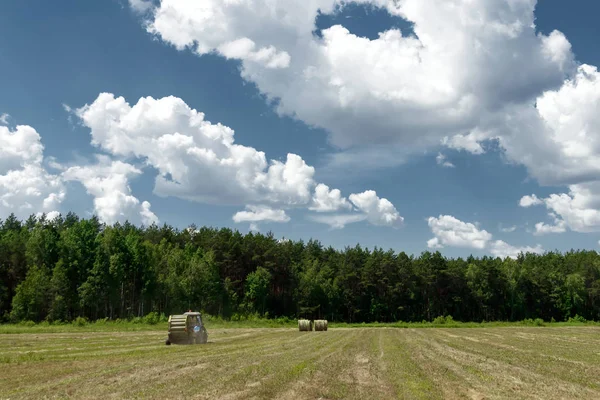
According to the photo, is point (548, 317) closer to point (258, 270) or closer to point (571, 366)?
point (258, 270)

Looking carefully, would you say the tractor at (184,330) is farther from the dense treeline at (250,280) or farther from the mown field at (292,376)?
the dense treeline at (250,280)

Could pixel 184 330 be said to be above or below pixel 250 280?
below

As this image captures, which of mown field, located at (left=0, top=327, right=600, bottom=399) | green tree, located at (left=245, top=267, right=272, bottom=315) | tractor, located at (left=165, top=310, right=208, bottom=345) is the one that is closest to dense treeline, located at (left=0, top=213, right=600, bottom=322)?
green tree, located at (left=245, top=267, right=272, bottom=315)

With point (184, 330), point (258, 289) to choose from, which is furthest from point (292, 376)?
point (258, 289)

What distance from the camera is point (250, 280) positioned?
114 meters

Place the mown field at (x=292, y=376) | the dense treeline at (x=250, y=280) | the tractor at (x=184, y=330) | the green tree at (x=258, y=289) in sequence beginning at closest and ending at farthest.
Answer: the mown field at (x=292, y=376) → the tractor at (x=184, y=330) → the dense treeline at (x=250, y=280) → the green tree at (x=258, y=289)

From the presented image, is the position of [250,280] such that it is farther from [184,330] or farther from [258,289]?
[184,330]

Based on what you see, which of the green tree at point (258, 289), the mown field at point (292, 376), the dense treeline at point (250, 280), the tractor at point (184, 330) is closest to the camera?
the mown field at point (292, 376)

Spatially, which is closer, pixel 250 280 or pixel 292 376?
pixel 292 376

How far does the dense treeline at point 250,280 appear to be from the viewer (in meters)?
92.4

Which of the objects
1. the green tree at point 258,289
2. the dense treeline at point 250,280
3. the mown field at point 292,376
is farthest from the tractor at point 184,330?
the green tree at point 258,289

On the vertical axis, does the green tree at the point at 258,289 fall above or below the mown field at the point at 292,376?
above

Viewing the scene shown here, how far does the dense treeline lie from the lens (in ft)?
303

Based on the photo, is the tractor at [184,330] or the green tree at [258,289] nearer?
the tractor at [184,330]
